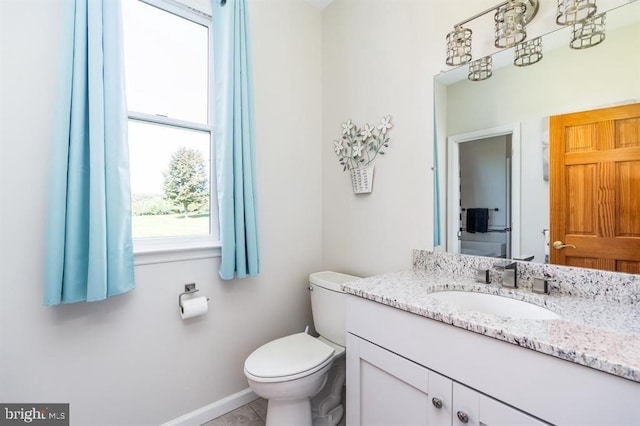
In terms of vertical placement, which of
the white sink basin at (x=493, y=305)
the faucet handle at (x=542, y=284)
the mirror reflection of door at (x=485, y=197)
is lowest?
the white sink basin at (x=493, y=305)

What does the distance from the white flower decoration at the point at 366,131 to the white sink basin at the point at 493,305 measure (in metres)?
0.99

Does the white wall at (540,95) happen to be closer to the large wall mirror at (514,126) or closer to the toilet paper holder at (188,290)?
the large wall mirror at (514,126)

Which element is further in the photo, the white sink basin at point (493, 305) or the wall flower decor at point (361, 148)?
the wall flower decor at point (361, 148)

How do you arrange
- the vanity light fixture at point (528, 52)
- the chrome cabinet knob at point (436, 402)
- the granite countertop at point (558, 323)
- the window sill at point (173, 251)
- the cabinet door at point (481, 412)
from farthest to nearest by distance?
the window sill at point (173, 251), the vanity light fixture at point (528, 52), the chrome cabinet knob at point (436, 402), the cabinet door at point (481, 412), the granite countertop at point (558, 323)

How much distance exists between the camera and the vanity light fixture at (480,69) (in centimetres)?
127

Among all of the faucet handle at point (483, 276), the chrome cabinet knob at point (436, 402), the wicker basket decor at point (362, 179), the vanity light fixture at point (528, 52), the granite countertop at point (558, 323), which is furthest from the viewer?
the wicker basket decor at point (362, 179)

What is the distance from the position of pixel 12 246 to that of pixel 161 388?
0.93 metres

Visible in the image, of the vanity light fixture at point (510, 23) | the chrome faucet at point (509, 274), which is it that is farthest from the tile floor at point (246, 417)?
the vanity light fixture at point (510, 23)

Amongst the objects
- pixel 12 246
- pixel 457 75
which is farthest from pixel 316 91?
pixel 12 246

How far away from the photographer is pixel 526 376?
2.37 feet

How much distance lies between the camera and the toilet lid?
1.30 meters

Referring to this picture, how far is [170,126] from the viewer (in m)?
1.55

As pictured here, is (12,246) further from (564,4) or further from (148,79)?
(564,4)

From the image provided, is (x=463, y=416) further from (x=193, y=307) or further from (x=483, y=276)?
(x=193, y=307)
